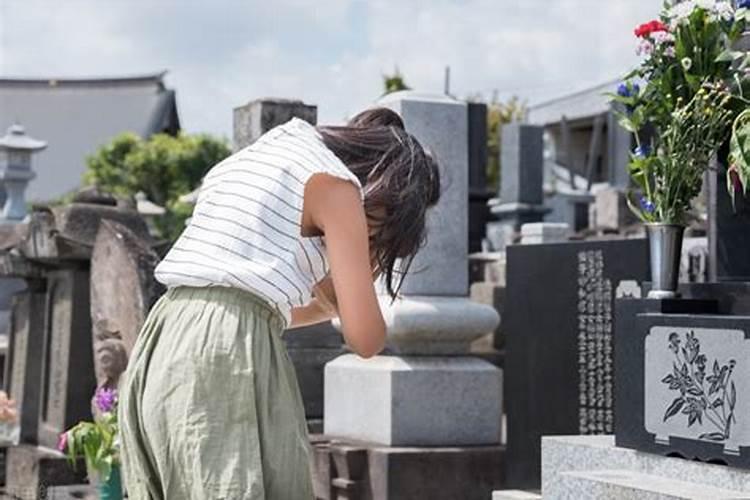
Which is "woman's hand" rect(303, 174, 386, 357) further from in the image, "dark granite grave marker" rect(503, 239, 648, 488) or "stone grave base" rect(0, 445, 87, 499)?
"stone grave base" rect(0, 445, 87, 499)

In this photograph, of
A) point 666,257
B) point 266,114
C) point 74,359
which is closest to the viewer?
point 666,257

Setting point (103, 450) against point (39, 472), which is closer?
point (103, 450)

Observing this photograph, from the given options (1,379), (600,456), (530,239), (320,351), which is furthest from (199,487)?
(530,239)

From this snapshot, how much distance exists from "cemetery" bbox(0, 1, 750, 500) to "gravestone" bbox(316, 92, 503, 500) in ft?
0.04

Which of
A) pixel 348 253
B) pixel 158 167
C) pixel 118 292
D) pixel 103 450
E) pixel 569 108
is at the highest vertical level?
pixel 569 108

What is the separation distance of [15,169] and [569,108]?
23.2 m

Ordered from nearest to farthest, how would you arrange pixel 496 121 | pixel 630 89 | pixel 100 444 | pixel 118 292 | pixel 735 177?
pixel 735 177 < pixel 630 89 < pixel 100 444 < pixel 118 292 < pixel 496 121

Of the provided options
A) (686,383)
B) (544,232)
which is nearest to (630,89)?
(686,383)

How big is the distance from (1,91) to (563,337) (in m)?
44.5

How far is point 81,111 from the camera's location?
1973 inches

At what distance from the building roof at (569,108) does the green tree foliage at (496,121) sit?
451 millimetres

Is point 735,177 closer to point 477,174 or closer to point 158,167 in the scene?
point 477,174

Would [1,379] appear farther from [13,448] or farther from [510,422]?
[510,422]

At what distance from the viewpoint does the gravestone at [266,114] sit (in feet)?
25.3
